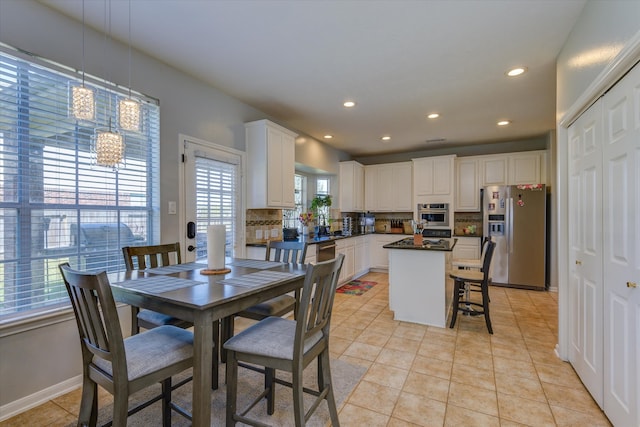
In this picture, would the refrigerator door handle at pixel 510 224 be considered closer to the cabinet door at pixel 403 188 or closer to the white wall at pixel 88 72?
the cabinet door at pixel 403 188

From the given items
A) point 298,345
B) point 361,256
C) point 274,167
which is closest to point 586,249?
point 298,345

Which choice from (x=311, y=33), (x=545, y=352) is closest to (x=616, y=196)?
(x=545, y=352)

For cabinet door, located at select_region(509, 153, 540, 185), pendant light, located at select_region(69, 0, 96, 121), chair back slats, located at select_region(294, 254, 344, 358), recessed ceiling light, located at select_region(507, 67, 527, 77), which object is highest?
recessed ceiling light, located at select_region(507, 67, 527, 77)

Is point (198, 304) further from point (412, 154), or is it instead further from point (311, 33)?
point (412, 154)

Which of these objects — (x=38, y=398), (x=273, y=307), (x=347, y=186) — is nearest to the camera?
(x=38, y=398)

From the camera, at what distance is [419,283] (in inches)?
134

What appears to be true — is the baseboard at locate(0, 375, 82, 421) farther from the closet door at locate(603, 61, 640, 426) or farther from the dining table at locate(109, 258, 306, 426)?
Result: the closet door at locate(603, 61, 640, 426)

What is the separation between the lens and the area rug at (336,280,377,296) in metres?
4.75

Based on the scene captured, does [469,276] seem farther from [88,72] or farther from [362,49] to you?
[88,72]

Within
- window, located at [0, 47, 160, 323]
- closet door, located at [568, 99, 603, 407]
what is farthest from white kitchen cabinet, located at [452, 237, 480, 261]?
window, located at [0, 47, 160, 323]

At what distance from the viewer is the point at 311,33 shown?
89.8 inches

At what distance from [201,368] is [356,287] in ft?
12.9

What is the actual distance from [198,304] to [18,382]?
1.60 metres

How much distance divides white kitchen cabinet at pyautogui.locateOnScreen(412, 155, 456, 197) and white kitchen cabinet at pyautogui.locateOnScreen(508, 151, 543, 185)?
0.97 metres
